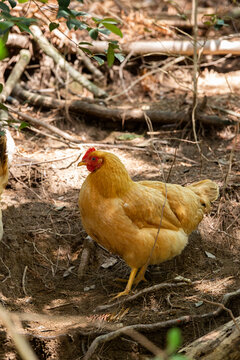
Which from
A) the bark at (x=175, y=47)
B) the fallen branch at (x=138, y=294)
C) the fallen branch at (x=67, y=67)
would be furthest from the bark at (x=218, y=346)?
the bark at (x=175, y=47)

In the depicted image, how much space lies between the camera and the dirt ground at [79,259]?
3627 mm

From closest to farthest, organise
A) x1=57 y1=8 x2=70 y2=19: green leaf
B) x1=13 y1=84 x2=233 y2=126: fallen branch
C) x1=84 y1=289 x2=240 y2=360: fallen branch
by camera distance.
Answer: x1=57 y1=8 x2=70 y2=19: green leaf, x1=84 y1=289 x2=240 y2=360: fallen branch, x1=13 y1=84 x2=233 y2=126: fallen branch

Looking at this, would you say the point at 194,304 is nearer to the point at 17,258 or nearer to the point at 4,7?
the point at 17,258

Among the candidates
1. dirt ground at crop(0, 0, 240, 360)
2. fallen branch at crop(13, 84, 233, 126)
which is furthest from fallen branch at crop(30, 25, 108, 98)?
fallen branch at crop(13, 84, 233, 126)

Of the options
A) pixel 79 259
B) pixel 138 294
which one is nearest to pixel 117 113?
pixel 79 259

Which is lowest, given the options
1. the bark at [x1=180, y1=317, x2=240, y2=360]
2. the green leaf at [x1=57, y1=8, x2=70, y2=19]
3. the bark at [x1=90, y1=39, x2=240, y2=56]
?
the bark at [x1=180, y1=317, x2=240, y2=360]

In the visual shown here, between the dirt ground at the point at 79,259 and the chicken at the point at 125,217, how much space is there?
352 mm

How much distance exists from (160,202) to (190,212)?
38cm

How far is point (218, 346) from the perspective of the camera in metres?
3.05

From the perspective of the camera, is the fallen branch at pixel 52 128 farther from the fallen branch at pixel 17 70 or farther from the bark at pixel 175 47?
the bark at pixel 175 47

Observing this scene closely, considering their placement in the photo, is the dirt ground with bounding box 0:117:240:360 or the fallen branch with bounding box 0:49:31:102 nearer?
the dirt ground with bounding box 0:117:240:360

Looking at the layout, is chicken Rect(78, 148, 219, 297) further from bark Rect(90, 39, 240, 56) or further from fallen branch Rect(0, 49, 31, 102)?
bark Rect(90, 39, 240, 56)

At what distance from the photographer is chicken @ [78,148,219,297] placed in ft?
13.7

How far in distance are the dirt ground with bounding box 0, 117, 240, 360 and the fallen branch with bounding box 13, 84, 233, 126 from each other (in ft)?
1.02
